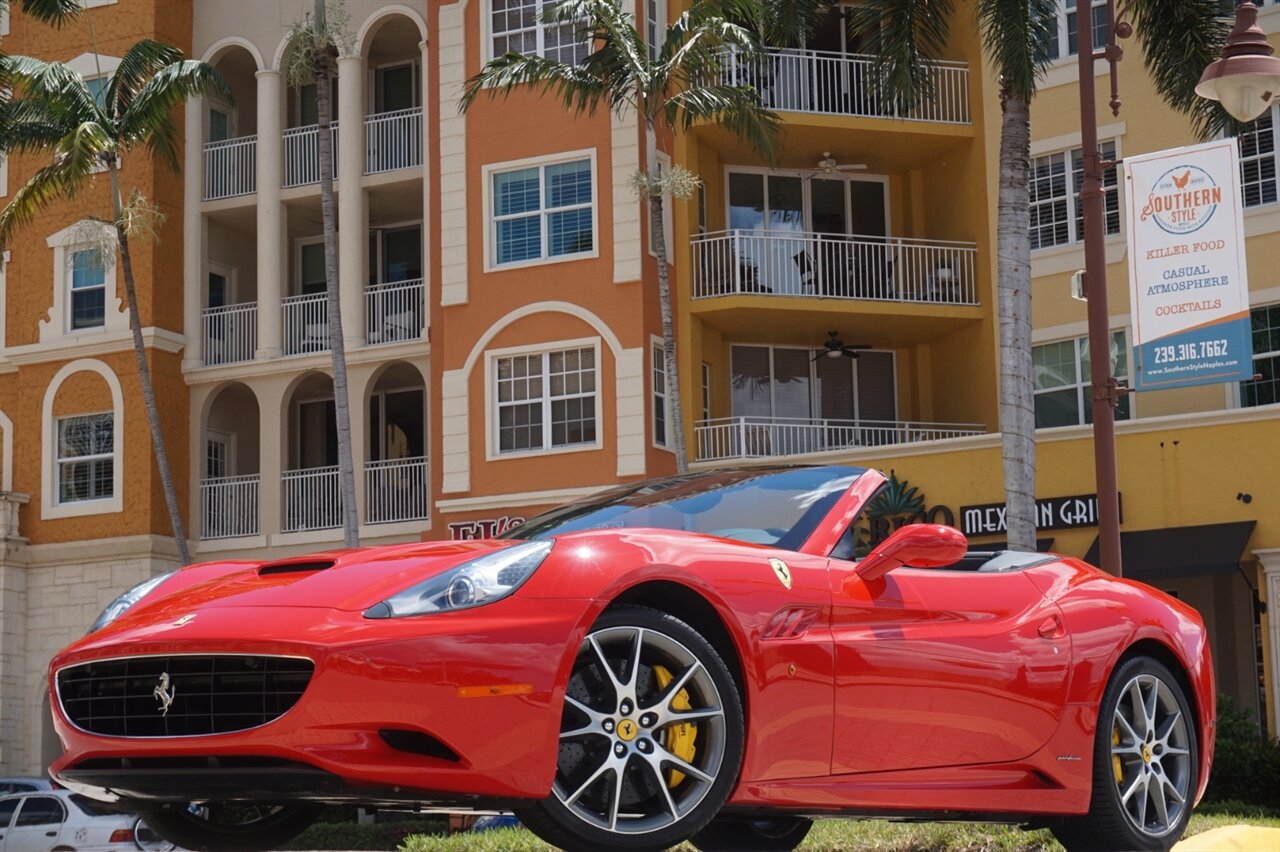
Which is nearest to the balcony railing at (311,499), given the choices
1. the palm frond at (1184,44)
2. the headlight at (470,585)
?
the palm frond at (1184,44)

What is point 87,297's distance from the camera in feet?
115

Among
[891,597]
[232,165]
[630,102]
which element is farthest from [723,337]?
[891,597]

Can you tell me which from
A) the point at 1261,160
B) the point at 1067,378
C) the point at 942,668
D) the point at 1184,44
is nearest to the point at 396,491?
the point at 1067,378

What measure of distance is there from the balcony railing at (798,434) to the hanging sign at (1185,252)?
1328 centimetres

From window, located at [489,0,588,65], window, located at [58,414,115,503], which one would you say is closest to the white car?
window, located at [58,414,115,503]

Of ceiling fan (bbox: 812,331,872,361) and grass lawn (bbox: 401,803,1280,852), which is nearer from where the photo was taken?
grass lawn (bbox: 401,803,1280,852)

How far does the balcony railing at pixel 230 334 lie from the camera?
115 feet

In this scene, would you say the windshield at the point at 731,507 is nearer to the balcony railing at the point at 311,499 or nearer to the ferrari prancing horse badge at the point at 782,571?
the ferrari prancing horse badge at the point at 782,571

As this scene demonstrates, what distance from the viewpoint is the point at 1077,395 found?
99.4 feet

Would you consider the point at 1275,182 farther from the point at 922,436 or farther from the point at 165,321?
the point at 165,321

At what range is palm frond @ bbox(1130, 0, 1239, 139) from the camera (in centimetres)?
2216

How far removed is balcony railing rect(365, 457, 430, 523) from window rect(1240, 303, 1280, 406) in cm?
1407

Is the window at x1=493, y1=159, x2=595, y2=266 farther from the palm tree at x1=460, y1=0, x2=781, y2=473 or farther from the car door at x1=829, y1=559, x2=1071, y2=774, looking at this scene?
the car door at x1=829, y1=559, x2=1071, y2=774

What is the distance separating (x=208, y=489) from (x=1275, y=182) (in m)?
19.8
